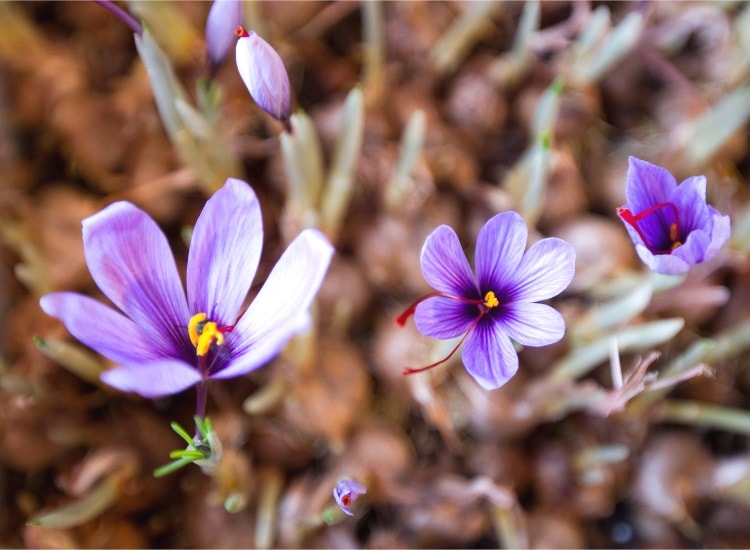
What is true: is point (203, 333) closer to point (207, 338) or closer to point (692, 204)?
point (207, 338)

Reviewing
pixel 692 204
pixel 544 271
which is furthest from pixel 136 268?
pixel 692 204

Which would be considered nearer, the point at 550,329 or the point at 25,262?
the point at 550,329

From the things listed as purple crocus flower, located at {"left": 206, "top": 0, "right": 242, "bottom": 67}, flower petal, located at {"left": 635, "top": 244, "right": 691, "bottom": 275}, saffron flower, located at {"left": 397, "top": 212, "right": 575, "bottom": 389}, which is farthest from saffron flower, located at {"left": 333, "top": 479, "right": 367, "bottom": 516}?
purple crocus flower, located at {"left": 206, "top": 0, "right": 242, "bottom": 67}

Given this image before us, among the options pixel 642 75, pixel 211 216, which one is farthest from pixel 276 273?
pixel 642 75

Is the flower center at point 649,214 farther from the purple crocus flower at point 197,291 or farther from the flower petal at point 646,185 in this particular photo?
the purple crocus flower at point 197,291

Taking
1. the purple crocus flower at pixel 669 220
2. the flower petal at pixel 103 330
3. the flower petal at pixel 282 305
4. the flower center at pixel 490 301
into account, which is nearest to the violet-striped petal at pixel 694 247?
the purple crocus flower at pixel 669 220

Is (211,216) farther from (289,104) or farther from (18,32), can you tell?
(18,32)
